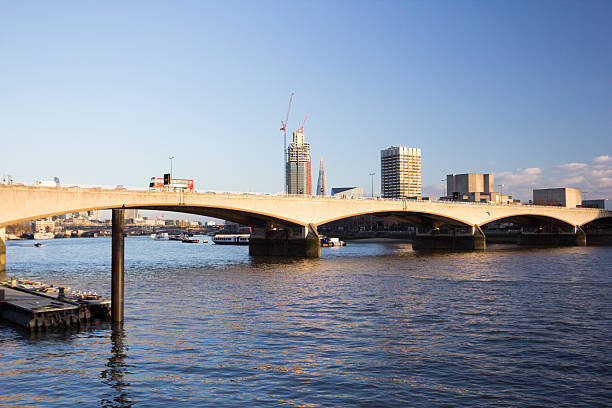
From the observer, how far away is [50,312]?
25.3 metres

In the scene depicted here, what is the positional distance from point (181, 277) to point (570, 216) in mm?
105006

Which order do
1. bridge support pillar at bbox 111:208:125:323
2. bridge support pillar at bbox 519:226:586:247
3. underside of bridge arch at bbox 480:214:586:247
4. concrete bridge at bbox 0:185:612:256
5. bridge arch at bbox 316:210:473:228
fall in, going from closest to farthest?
1. bridge support pillar at bbox 111:208:125:323
2. concrete bridge at bbox 0:185:612:256
3. bridge arch at bbox 316:210:473:228
4. underside of bridge arch at bbox 480:214:586:247
5. bridge support pillar at bbox 519:226:586:247

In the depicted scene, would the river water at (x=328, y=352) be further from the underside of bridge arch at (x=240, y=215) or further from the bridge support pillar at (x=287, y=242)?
the bridge support pillar at (x=287, y=242)

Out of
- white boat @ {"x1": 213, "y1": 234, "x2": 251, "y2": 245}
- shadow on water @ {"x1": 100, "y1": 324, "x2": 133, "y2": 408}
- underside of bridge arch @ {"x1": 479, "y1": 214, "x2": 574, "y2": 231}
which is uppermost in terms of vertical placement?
underside of bridge arch @ {"x1": 479, "y1": 214, "x2": 574, "y2": 231}

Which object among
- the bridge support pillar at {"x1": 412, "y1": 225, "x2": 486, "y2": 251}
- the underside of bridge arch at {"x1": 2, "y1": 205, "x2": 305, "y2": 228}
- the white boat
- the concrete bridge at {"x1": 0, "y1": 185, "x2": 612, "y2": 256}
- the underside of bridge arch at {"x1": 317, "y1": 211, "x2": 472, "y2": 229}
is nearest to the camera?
the concrete bridge at {"x1": 0, "y1": 185, "x2": 612, "y2": 256}

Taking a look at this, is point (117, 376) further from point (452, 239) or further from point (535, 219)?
point (535, 219)

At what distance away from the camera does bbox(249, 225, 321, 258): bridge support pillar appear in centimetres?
7950

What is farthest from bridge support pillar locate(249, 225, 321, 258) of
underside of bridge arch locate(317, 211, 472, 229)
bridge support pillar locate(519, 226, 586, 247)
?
bridge support pillar locate(519, 226, 586, 247)

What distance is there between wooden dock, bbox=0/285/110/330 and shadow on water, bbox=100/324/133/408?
11.0 ft

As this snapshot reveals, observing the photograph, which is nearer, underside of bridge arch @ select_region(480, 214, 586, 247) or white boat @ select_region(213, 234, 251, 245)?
underside of bridge arch @ select_region(480, 214, 586, 247)

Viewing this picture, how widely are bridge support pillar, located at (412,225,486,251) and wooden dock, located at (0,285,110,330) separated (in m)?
86.6

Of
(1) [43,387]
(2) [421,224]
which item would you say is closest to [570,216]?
(2) [421,224]

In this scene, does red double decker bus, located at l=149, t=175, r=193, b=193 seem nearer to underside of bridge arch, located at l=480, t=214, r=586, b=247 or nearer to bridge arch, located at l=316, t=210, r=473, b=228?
bridge arch, located at l=316, t=210, r=473, b=228

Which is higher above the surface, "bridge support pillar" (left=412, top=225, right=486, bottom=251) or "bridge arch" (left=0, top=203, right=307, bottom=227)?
"bridge arch" (left=0, top=203, right=307, bottom=227)
